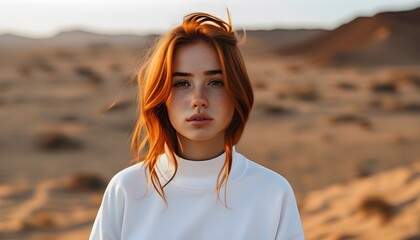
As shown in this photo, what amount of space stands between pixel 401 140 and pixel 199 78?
428 inches

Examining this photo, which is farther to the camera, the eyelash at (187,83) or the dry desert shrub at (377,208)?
the dry desert shrub at (377,208)

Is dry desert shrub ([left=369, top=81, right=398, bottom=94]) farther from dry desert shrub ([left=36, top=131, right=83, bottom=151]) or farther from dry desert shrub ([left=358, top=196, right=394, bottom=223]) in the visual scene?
dry desert shrub ([left=358, top=196, right=394, bottom=223])

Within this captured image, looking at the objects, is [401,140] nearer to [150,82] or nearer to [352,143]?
[352,143]

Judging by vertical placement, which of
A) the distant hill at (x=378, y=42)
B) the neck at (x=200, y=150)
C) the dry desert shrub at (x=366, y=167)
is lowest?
the neck at (x=200, y=150)

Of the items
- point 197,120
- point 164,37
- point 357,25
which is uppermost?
point 357,25

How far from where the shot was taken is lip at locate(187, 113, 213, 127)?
1.97 metres

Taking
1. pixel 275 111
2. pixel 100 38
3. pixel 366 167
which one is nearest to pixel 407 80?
pixel 275 111

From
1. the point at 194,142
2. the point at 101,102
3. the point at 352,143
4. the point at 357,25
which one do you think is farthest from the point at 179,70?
the point at 357,25

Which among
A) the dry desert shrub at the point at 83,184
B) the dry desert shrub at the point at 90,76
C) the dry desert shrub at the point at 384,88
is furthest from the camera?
the dry desert shrub at the point at 90,76

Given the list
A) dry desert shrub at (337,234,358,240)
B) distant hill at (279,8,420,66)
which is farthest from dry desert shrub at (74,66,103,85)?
dry desert shrub at (337,234,358,240)

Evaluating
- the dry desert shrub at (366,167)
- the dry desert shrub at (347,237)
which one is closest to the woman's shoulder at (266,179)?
the dry desert shrub at (347,237)

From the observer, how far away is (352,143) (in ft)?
40.0

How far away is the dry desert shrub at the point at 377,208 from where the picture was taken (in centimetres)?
632

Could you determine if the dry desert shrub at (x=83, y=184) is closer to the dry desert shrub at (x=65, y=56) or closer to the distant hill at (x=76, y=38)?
the dry desert shrub at (x=65, y=56)
